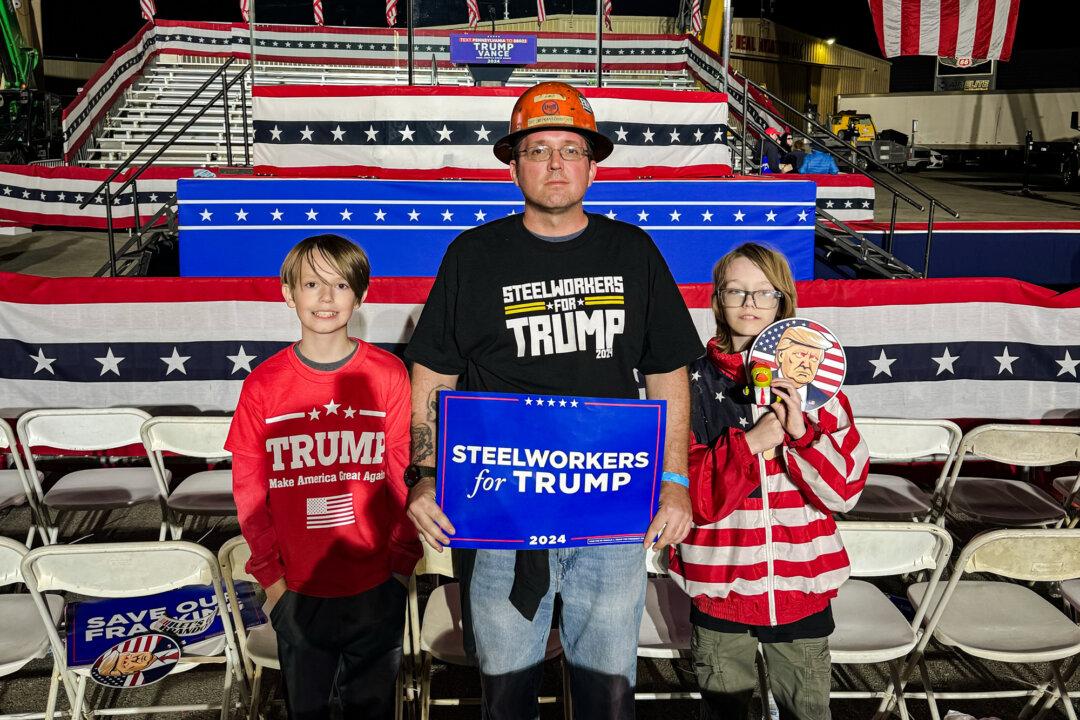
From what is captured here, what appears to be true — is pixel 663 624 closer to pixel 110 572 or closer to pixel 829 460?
pixel 829 460

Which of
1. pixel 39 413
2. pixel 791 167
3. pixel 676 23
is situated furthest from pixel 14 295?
pixel 676 23

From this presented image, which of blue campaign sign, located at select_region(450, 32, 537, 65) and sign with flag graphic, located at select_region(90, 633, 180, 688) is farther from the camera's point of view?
blue campaign sign, located at select_region(450, 32, 537, 65)

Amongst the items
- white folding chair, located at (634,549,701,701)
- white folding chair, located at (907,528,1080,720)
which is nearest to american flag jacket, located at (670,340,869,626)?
white folding chair, located at (634,549,701,701)

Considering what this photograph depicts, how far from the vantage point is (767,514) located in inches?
94.9

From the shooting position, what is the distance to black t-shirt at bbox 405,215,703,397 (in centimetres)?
221

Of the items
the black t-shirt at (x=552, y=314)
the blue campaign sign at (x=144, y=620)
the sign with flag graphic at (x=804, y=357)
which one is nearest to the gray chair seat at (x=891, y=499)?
the sign with flag graphic at (x=804, y=357)

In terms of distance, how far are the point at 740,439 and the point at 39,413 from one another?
3.88m

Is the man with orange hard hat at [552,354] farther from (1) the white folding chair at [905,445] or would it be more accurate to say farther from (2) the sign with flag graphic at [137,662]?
(1) the white folding chair at [905,445]

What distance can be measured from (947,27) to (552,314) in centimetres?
1458

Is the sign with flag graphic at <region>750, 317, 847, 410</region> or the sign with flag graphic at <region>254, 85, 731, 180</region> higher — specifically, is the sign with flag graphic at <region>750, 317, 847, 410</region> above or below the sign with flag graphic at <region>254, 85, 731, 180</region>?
below

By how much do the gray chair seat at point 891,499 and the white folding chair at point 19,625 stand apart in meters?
3.70

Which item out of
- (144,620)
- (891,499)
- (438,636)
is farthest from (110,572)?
(891,499)

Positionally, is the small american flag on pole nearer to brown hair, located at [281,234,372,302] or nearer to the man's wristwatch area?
the man's wristwatch area

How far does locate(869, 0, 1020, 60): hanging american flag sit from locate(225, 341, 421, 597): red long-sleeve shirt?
1385 centimetres
